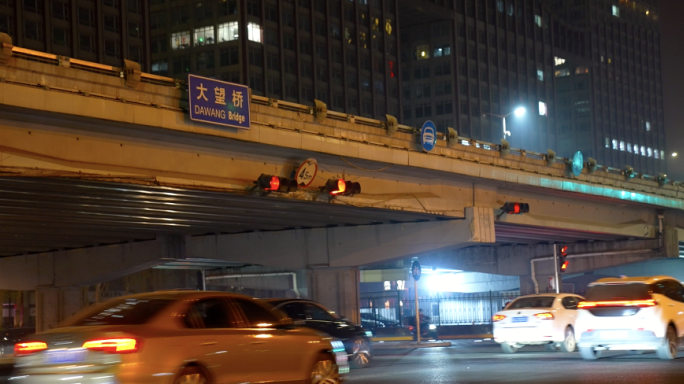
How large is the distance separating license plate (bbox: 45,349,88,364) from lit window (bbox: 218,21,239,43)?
88.3m

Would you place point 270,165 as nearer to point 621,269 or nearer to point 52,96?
point 52,96

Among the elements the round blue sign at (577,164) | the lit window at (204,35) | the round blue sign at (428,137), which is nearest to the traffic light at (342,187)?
the round blue sign at (428,137)

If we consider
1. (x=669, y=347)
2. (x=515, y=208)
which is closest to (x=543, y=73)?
(x=515, y=208)

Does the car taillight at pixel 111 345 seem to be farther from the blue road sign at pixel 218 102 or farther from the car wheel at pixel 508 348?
the car wheel at pixel 508 348

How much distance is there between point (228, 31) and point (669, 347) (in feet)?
275

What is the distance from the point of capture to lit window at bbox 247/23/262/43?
94.5 metres

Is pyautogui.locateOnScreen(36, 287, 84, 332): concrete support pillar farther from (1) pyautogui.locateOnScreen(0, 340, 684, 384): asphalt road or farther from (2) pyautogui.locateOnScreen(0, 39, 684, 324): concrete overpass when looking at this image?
(1) pyautogui.locateOnScreen(0, 340, 684, 384): asphalt road

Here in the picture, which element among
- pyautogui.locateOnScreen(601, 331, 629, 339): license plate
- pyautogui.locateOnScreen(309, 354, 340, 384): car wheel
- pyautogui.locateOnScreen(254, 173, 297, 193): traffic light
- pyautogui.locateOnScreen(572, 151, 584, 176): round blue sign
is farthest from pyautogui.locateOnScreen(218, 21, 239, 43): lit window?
pyautogui.locateOnScreen(309, 354, 340, 384): car wheel

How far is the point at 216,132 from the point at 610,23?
540 feet

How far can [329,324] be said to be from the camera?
57.8ft

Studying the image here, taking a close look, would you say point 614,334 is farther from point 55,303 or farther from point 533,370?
point 55,303

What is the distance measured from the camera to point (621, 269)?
256ft

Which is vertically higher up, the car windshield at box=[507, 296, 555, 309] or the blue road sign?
the blue road sign

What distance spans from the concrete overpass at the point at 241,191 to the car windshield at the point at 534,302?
6363 mm
